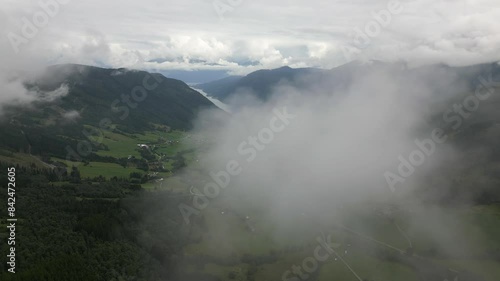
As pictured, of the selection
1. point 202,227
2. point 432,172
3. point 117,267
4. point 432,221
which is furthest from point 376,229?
Answer: point 117,267

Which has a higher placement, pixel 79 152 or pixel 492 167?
pixel 492 167

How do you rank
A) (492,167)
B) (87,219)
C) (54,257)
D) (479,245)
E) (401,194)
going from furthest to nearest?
(492,167) < (401,194) < (479,245) < (87,219) < (54,257)

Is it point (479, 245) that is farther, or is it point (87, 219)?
point (479, 245)

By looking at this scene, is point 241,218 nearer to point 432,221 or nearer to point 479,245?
point 432,221

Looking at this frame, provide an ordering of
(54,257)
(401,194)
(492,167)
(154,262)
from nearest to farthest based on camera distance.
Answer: (54,257)
(154,262)
(401,194)
(492,167)

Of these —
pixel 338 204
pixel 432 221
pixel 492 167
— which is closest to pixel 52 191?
pixel 338 204

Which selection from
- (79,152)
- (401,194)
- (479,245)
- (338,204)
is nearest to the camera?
(479,245)

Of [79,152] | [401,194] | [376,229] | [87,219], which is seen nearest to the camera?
[87,219]

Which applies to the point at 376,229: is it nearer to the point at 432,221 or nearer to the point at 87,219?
the point at 432,221

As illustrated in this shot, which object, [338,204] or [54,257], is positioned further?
[338,204]
